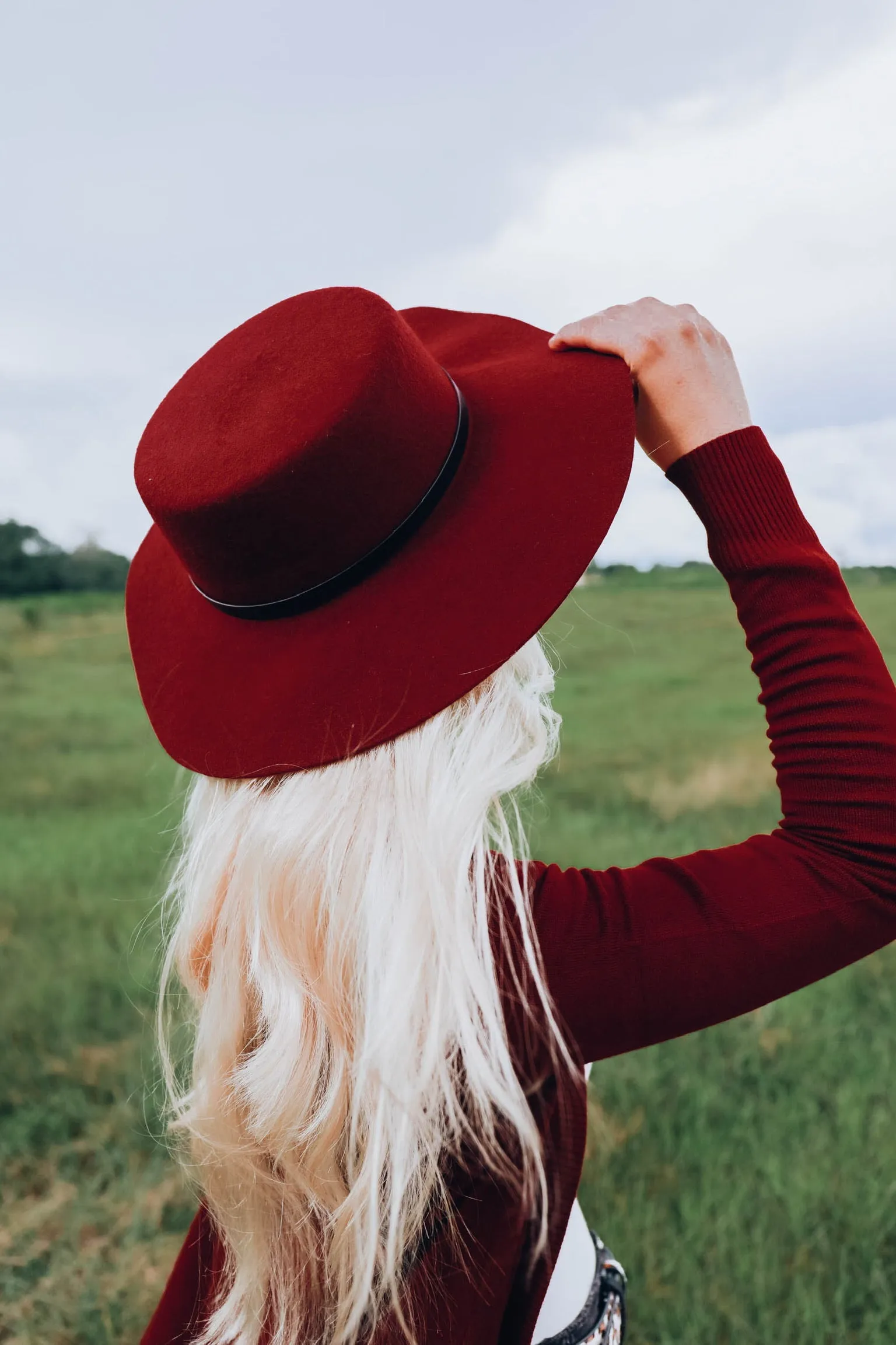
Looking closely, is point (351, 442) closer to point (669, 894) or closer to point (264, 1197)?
point (669, 894)

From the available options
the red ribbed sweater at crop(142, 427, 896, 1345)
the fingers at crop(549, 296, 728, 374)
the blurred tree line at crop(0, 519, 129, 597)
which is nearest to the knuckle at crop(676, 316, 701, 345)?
the fingers at crop(549, 296, 728, 374)

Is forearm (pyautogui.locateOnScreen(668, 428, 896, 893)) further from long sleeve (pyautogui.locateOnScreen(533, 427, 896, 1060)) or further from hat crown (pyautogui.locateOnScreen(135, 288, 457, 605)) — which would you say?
hat crown (pyautogui.locateOnScreen(135, 288, 457, 605))

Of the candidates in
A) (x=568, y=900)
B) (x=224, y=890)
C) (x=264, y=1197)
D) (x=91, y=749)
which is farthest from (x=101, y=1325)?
(x=91, y=749)

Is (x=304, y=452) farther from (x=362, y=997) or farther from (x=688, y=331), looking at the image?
(x=362, y=997)

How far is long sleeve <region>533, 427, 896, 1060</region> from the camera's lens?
2.95 feet

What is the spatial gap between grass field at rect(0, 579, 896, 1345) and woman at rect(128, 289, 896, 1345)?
203 mm

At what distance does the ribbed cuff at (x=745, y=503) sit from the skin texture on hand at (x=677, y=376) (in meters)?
0.02

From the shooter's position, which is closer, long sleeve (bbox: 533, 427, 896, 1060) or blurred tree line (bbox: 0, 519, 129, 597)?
long sleeve (bbox: 533, 427, 896, 1060)

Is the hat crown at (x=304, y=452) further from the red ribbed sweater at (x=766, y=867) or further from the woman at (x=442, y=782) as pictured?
the red ribbed sweater at (x=766, y=867)

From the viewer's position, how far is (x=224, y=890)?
1.15m

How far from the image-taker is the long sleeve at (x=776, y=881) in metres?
0.90

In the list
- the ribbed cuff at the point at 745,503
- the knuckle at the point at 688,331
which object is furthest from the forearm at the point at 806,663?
the knuckle at the point at 688,331

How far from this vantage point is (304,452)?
996mm

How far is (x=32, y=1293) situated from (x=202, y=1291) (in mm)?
1520
